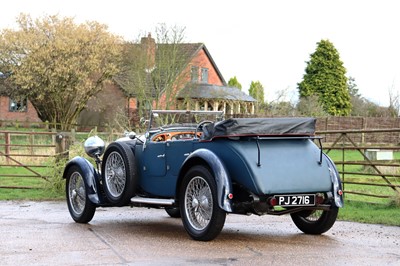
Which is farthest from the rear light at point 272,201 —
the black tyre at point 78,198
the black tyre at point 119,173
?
the black tyre at point 78,198

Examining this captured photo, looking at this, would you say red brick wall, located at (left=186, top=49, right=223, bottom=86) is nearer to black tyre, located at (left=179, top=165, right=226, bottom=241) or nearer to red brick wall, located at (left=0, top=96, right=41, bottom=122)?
red brick wall, located at (left=0, top=96, right=41, bottom=122)

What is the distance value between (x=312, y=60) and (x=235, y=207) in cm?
5470

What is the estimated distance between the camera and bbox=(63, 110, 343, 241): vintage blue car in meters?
8.79

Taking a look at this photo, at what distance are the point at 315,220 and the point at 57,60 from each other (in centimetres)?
4207

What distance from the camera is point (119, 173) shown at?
10.7 m

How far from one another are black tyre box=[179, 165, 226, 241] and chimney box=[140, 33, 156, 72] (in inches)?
1449

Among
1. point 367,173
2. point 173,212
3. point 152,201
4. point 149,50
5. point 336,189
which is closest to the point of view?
point 336,189

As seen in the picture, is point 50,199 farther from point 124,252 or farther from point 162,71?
point 162,71

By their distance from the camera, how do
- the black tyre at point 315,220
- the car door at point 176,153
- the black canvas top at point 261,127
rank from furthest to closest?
the car door at point 176,153, the black tyre at point 315,220, the black canvas top at point 261,127

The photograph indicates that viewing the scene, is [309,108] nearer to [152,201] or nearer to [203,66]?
[203,66]

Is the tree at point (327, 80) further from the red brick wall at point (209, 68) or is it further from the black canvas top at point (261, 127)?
the black canvas top at point (261, 127)

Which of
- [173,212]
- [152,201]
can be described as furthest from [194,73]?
[152,201]

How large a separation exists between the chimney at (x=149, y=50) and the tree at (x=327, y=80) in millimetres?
18621

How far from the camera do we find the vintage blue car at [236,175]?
8789 mm
